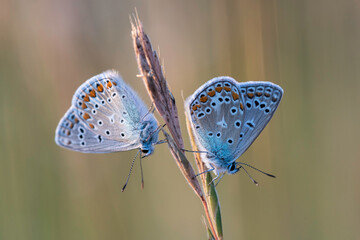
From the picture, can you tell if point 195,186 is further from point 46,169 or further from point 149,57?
point 46,169

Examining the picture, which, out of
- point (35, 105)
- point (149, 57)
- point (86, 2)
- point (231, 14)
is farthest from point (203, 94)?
point (86, 2)

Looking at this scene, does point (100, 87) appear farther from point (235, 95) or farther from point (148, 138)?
point (235, 95)

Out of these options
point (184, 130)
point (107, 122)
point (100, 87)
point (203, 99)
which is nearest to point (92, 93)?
point (100, 87)

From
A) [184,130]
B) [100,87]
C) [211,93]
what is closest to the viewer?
[211,93]

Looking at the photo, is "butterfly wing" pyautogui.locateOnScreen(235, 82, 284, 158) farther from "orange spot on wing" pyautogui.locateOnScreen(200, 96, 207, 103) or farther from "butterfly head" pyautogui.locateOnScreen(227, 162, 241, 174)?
"orange spot on wing" pyautogui.locateOnScreen(200, 96, 207, 103)

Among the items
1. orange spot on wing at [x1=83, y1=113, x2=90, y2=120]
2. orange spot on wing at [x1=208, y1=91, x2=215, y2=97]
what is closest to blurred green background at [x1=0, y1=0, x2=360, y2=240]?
orange spot on wing at [x1=83, y1=113, x2=90, y2=120]

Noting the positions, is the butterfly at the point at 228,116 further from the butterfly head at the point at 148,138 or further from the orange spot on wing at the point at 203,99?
the butterfly head at the point at 148,138

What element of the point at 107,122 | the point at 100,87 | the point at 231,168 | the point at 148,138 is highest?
the point at 100,87

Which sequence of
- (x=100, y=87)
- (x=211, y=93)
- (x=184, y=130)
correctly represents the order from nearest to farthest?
1. (x=211, y=93)
2. (x=100, y=87)
3. (x=184, y=130)
